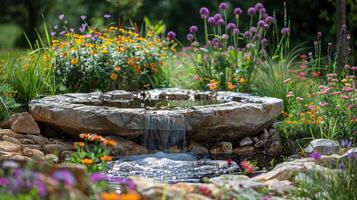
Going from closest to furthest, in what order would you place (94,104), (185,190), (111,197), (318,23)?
(111,197), (185,190), (94,104), (318,23)

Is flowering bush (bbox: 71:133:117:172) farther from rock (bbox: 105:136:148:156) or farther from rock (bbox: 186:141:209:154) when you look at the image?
rock (bbox: 186:141:209:154)

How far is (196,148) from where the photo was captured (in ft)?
21.9

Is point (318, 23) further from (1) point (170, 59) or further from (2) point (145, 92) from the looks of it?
(2) point (145, 92)

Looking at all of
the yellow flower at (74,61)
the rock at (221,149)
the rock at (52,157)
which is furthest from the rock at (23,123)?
the rock at (221,149)

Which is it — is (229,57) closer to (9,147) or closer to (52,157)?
(52,157)

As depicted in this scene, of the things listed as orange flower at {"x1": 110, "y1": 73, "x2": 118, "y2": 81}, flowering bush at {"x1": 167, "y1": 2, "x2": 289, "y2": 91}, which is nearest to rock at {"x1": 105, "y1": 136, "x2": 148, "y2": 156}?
orange flower at {"x1": 110, "y1": 73, "x2": 118, "y2": 81}

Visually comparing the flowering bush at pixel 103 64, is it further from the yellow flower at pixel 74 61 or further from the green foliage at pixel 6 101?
the green foliage at pixel 6 101

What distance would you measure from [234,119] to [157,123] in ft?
2.78

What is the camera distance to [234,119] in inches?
257

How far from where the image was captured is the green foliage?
6.72 meters

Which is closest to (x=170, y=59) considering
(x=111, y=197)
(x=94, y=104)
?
(x=94, y=104)

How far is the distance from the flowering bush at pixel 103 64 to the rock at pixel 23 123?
1.40m

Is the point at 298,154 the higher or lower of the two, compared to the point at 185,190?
lower

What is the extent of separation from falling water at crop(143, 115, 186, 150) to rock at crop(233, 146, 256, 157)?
0.63m
